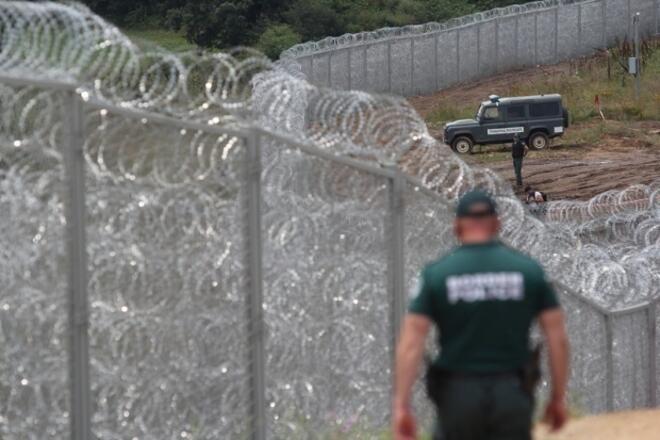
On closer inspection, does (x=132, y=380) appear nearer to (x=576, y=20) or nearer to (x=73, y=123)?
(x=73, y=123)

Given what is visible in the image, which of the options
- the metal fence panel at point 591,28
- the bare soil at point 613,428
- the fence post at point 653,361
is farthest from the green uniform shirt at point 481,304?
the metal fence panel at point 591,28

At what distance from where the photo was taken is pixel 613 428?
1023 centimetres

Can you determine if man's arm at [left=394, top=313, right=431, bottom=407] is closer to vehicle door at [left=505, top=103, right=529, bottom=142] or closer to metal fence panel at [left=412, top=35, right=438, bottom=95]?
vehicle door at [left=505, top=103, right=529, bottom=142]

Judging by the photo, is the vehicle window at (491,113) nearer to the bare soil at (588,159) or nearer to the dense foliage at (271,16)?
the bare soil at (588,159)

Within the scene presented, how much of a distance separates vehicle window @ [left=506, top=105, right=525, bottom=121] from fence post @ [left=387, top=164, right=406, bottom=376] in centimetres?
3393

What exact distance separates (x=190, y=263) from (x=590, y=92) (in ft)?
147

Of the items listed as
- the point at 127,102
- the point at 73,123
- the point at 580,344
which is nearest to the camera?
the point at 73,123

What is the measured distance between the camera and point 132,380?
7047 millimetres

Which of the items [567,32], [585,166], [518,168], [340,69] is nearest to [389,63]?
[340,69]

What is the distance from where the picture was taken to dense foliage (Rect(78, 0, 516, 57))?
5303cm

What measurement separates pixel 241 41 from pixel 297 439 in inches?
1848

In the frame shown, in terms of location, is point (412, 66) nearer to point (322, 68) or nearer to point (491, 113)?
point (322, 68)

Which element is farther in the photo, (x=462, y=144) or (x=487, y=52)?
(x=487, y=52)

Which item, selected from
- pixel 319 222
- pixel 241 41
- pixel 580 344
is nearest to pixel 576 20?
pixel 241 41
